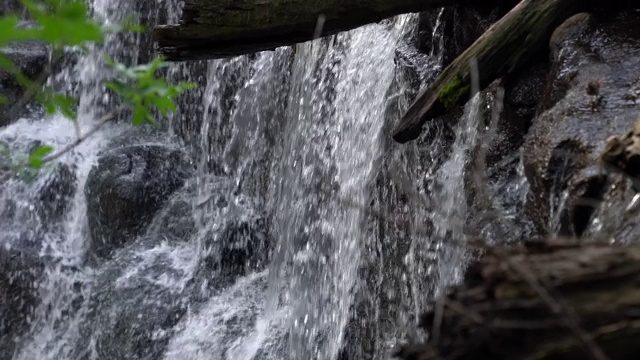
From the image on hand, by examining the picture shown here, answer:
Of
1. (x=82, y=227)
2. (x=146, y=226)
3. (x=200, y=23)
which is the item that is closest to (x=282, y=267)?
(x=146, y=226)

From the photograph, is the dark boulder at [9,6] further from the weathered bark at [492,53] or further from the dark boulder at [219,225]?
the weathered bark at [492,53]

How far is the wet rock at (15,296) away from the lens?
26.3 feet

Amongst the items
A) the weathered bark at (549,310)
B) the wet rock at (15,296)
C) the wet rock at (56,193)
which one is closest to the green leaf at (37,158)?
the weathered bark at (549,310)

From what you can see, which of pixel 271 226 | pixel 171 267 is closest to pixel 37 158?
pixel 171 267

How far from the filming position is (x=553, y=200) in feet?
11.6

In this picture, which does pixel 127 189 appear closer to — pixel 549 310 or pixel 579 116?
pixel 579 116

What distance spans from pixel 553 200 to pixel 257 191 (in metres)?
4.78

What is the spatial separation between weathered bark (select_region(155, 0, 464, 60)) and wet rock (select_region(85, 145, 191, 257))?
434cm

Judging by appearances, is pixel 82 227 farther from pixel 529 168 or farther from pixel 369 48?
pixel 529 168

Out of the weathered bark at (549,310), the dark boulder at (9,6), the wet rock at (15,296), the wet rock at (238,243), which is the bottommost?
the wet rock at (15,296)

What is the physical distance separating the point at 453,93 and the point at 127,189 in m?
4.91

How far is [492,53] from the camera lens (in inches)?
160

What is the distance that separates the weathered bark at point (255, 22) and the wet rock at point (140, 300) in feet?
11.0

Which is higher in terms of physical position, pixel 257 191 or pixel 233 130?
pixel 233 130
